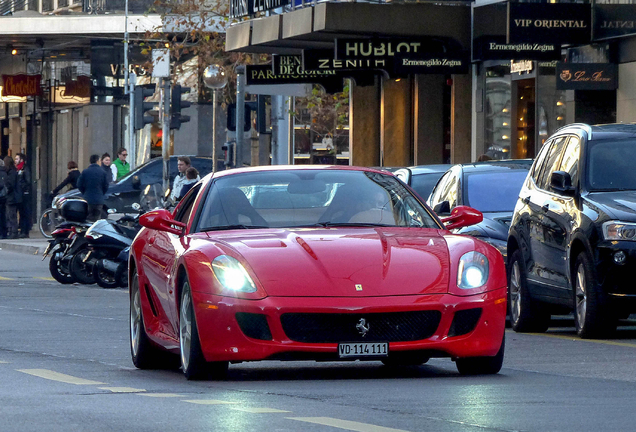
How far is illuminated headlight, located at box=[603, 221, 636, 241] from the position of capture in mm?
12586

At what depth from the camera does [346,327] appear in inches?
369

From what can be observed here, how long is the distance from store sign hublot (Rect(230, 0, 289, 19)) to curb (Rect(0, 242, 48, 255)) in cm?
630

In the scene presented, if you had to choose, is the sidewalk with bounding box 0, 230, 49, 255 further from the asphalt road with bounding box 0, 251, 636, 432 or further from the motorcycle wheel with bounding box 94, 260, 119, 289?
the asphalt road with bounding box 0, 251, 636, 432

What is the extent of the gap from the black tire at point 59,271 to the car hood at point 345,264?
1406 centimetres

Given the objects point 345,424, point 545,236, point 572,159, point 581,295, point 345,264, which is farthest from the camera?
point 545,236

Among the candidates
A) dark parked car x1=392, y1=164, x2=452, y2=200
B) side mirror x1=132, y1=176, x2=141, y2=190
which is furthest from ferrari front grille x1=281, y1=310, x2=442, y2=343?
side mirror x1=132, y1=176, x2=141, y2=190

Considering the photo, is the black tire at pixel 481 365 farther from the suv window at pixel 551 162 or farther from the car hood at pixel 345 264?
the suv window at pixel 551 162

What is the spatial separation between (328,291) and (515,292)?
18.7 ft

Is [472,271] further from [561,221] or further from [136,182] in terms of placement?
[136,182]

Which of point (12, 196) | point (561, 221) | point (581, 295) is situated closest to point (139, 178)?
point (12, 196)

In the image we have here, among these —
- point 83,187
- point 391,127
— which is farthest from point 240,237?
point 391,127

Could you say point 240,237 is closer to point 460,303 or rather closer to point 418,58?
point 460,303

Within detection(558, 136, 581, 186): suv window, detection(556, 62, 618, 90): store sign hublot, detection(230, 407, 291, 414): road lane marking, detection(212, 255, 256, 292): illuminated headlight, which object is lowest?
detection(230, 407, 291, 414): road lane marking

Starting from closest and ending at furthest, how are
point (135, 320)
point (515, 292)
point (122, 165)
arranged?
1. point (135, 320)
2. point (515, 292)
3. point (122, 165)
